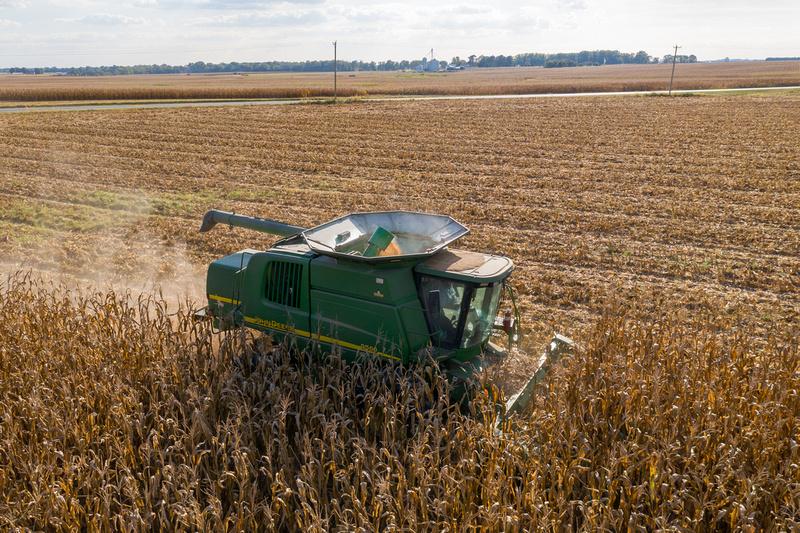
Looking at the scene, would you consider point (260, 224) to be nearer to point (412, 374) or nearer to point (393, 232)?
point (393, 232)

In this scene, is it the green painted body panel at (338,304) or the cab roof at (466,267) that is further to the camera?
the green painted body panel at (338,304)

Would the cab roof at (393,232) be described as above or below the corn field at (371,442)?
above

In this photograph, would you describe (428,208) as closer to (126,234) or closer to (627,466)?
(126,234)

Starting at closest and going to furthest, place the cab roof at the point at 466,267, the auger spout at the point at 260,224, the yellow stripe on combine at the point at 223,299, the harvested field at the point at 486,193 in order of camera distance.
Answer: the cab roof at the point at 466,267 < the yellow stripe on combine at the point at 223,299 < the auger spout at the point at 260,224 < the harvested field at the point at 486,193

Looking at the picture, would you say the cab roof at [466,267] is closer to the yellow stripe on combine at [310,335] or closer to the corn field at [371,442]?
the yellow stripe on combine at [310,335]

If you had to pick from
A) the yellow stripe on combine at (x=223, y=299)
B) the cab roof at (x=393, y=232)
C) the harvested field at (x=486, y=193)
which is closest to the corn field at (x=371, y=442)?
the yellow stripe on combine at (x=223, y=299)

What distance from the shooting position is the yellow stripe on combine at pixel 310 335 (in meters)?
5.75

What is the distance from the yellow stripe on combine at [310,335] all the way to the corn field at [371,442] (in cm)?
17

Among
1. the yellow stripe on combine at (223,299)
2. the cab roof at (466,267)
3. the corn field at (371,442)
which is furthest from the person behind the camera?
the yellow stripe on combine at (223,299)

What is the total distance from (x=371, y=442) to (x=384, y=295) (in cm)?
127

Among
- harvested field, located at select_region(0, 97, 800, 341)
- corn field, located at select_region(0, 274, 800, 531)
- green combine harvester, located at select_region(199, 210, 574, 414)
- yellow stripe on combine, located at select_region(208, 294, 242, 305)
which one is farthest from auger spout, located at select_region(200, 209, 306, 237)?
harvested field, located at select_region(0, 97, 800, 341)

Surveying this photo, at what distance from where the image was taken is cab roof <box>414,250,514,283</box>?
5.57m

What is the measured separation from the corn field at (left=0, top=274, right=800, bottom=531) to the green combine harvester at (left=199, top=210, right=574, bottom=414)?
10.3 inches

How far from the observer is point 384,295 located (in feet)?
18.5
